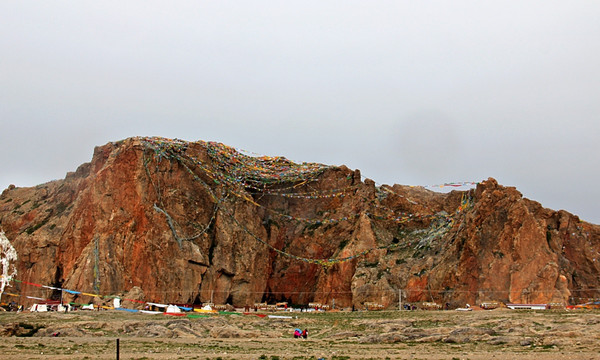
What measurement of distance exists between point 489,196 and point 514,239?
4.42 m

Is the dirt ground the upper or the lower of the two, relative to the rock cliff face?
lower


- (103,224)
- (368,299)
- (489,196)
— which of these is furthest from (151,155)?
(489,196)

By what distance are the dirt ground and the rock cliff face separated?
7.28m

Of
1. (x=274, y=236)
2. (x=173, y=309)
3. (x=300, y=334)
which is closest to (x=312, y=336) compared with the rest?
(x=300, y=334)

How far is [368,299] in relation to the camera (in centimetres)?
5088

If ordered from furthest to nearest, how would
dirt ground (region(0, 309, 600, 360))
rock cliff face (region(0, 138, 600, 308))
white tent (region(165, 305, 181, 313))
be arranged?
rock cliff face (region(0, 138, 600, 308)) < white tent (region(165, 305, 181, 313)) < dirt ground (region(0, 309, 600, 360))

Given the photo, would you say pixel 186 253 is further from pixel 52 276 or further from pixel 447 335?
pixel 447 335

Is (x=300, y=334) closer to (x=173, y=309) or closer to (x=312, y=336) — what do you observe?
(x=312, y=336)

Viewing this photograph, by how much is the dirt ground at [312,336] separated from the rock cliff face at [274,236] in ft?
23.9

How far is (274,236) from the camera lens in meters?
59.9

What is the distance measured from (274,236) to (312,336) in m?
26.3

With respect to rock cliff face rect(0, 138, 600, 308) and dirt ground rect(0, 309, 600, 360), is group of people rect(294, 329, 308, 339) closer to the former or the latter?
dirt ground rect(0, 309, 600, 360)

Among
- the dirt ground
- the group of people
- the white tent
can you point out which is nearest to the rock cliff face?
the white tent

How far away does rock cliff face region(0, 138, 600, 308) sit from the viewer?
158 feet
